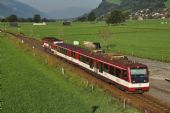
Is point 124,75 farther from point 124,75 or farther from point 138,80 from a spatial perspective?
point 138,80

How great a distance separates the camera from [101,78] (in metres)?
43.7

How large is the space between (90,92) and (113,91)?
228 cm

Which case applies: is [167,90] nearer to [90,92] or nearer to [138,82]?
[138,82]

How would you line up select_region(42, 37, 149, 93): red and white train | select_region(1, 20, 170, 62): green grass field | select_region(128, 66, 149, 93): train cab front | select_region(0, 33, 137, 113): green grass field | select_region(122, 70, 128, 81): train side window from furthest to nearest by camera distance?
select_region(1, 20, 170, 62): green grass field → select_region(122, 70, 128, 81): train side window → select_region(42, 37, 149, 93): red and white train → select_region(128, 66, 149, 93): train cab front → select_region(0, 33, 137, 113): green grass field

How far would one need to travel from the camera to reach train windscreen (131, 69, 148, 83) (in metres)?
36.8

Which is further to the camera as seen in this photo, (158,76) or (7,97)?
(158,76)

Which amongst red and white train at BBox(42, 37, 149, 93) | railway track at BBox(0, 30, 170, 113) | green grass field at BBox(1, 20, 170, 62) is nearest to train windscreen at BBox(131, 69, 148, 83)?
red and white train at BBox(42, 37, 149, 93)

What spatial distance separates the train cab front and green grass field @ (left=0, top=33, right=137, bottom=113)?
2419 mm

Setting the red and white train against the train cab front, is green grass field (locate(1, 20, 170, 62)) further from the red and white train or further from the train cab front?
the train cab front

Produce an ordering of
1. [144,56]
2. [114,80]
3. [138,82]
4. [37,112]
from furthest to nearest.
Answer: [144,56] < [114,80] < [138,82] < [37,112]

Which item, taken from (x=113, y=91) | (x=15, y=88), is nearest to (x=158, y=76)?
(x=113, y=91)

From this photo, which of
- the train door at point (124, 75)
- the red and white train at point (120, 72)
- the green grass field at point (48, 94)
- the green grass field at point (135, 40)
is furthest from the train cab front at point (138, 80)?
the green grass field at point (135, 40)

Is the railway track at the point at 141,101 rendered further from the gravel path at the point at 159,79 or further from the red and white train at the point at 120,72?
the gravel path at the point at 159,79

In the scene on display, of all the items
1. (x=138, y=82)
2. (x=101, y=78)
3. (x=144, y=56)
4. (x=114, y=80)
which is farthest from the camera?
(x=144, y=56)
